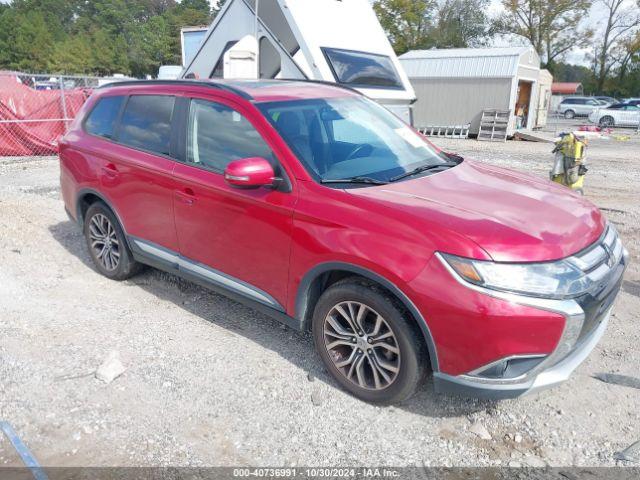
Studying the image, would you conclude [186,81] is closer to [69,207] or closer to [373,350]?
[69,207]

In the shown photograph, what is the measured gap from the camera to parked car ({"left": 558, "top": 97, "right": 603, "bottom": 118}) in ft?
113

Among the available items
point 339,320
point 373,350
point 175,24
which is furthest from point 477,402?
point 175,24

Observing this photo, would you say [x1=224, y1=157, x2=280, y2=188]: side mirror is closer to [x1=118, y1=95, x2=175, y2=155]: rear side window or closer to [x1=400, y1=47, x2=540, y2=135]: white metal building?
[x1=118, y1=95, x2=175, y2=155]: rear side window

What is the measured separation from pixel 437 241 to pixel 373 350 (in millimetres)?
799

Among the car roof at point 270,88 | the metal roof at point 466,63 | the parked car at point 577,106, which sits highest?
the metal roof at point 466,63

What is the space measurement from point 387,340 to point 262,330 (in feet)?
4.55

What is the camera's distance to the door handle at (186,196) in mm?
3756

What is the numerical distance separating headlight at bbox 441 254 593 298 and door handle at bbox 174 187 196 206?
2005mm

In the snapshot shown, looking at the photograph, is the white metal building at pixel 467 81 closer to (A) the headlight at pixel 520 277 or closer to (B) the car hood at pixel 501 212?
(B) the car hood at pixel 501 212

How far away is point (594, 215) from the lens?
318 cm

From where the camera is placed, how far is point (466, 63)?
68.9 ft

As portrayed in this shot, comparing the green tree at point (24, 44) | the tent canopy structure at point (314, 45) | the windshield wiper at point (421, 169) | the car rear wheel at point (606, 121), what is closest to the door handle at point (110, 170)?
the windshield wiper at point (421, 169)

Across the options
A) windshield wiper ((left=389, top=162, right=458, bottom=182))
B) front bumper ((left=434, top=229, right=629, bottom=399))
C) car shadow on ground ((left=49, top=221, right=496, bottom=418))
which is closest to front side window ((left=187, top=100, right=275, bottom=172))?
windshield wiper ((left=389, top=162, right=458, bottom=182))

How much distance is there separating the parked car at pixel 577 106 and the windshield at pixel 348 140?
117 feet
